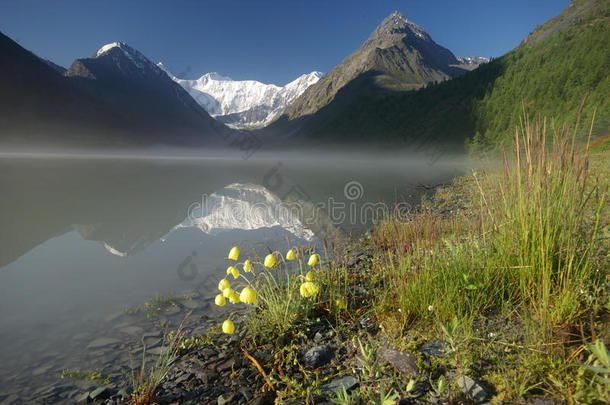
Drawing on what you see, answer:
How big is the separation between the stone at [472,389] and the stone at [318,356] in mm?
1177

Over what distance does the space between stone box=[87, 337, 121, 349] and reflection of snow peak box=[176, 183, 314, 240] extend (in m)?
5.46

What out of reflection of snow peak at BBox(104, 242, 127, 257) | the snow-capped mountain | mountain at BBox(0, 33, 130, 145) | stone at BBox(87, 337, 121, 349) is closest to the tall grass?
stone at BBox(87, 337, 121, 349)

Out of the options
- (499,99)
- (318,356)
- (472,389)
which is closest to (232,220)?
(318,356)

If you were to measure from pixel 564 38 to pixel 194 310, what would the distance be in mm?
146715

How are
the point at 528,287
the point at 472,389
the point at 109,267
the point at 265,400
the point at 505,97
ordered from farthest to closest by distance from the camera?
the point at 505,97 < the point at 109,267 < the point at 528,287 < the point at 265,400 < the point at 472,389

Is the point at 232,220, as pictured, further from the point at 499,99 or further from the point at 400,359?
the point at 499,99

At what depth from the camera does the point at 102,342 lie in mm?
4070

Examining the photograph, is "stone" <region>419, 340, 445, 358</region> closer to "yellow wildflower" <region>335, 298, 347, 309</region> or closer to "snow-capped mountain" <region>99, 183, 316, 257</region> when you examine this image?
"yellow wildflower" <region>335, 298, 347, 309</region>

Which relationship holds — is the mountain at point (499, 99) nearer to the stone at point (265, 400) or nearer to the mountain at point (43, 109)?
the stone at point (265, 400)

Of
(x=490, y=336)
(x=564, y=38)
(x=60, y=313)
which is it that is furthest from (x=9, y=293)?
(x=564, y=38)

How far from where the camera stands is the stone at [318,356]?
289cm

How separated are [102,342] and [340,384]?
133 inches

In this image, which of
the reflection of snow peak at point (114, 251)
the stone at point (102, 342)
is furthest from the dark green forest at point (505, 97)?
the stone at point (102, 342)

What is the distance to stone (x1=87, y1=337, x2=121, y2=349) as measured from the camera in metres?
3.98
